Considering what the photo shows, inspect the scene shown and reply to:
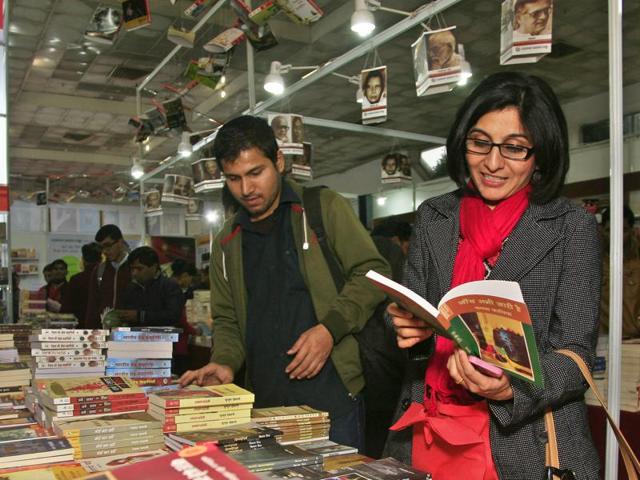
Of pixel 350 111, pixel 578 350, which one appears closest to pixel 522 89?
pixel 578 350

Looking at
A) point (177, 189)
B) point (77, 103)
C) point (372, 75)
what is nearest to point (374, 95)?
point (372, 75)

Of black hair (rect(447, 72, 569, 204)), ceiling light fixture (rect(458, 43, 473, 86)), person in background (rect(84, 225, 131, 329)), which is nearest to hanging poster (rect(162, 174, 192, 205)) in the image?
person in background (rect(84, 225, 131, 329))

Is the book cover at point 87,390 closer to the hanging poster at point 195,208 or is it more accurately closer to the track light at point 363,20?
the track light at point 363,20

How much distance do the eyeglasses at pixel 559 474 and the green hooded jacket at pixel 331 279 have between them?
0.73 metres

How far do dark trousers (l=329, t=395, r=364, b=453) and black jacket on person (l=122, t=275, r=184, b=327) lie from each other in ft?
9.10

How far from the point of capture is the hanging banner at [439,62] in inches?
99.3

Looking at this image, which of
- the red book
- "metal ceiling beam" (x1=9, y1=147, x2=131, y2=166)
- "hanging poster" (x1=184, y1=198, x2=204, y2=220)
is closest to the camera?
the red book

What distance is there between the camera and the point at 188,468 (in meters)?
0.65

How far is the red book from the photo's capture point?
2.09 feet

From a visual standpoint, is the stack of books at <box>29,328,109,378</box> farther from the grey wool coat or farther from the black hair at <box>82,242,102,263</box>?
the black hair at <box>82,242,102,263</box>

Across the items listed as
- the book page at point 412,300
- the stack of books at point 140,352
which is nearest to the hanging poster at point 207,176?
the stack of books at point 140,352

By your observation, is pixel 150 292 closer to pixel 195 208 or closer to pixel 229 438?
pixel 195 208

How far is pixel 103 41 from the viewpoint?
353cm

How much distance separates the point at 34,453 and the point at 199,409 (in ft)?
1.18
